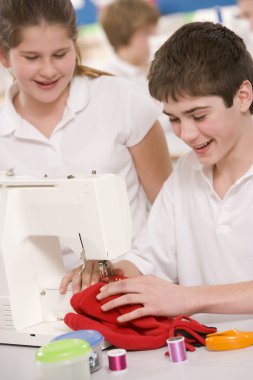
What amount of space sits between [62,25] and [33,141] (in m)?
0.38

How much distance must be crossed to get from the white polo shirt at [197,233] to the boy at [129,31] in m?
2.95

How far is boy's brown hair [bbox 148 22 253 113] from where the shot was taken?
1854 mm

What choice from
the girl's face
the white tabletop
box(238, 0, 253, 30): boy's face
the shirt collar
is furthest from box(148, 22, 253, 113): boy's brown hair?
box(238, 0, 253, 30): boy's face

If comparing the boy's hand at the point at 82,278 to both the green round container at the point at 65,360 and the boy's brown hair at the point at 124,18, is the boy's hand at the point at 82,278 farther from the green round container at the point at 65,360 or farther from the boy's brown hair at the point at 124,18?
the boy's brown hair at the point at 124,18

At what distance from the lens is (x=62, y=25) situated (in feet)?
7.04

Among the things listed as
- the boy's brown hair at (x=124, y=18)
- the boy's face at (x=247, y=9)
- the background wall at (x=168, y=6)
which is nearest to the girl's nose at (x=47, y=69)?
the boy's face at (x=247, y=9)

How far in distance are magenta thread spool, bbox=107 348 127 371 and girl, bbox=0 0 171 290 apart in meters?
0.88

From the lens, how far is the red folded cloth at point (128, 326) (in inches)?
62.1

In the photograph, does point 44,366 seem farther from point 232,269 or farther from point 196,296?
point 232,269

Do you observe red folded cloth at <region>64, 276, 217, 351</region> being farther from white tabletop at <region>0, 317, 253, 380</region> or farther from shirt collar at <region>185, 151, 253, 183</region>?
shirt collar at <region>185, 151, 253, 183</region>

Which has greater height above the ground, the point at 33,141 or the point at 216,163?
the point at 33,141

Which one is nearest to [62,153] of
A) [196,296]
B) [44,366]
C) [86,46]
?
[196,296]

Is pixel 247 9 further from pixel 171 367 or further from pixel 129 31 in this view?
pixel 171 367

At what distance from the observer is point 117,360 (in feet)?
4.86
